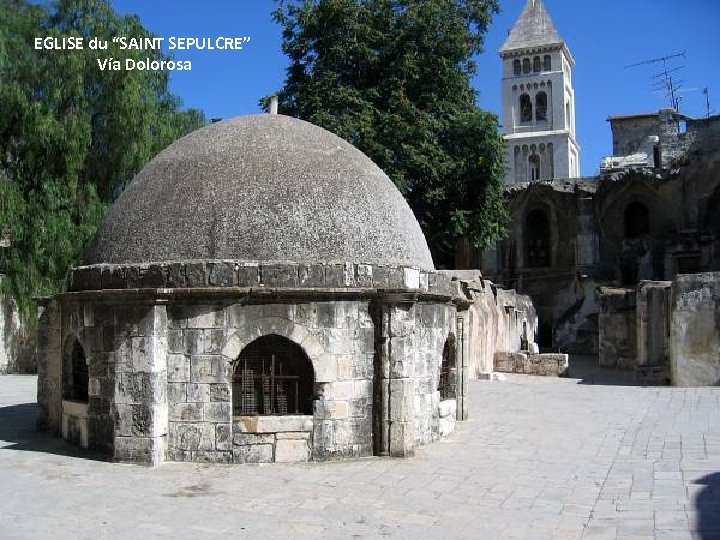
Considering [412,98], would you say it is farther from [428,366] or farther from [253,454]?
[253,454]

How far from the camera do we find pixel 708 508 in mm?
7020

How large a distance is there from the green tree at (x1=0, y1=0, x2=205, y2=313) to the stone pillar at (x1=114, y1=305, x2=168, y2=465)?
45.1 feet

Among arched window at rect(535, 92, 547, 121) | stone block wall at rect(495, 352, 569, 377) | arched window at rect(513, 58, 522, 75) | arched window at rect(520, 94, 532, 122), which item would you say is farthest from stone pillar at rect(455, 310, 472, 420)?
arched window at rect(513, 58, 522, 75)

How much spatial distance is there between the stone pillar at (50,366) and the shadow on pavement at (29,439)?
270 mm

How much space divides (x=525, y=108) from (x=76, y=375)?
61847 mm

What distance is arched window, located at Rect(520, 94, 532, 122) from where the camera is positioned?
66.8 m

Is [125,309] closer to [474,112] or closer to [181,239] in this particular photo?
[181,239]

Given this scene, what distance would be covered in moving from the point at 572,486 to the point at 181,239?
212 inches

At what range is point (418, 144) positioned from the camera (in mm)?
25359

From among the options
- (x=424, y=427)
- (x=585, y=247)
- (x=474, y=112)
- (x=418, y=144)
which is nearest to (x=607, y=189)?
(x=585, y=247)

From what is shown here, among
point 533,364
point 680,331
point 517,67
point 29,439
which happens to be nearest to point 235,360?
point 29,439

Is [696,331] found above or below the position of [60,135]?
below

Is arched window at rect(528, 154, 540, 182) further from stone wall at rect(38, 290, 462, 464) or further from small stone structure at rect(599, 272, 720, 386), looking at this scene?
stone wall at rect(38, 290, 462, 464)

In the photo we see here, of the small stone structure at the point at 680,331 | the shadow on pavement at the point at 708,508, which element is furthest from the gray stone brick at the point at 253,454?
the small stone structure at the point at 680,331
